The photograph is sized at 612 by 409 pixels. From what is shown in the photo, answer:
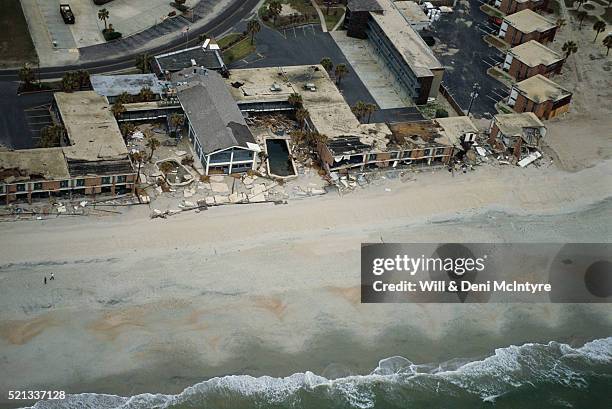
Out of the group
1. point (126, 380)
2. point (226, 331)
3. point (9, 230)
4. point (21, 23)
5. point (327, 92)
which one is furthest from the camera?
point (21, 23)

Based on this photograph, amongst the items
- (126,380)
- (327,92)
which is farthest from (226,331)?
(327,92)

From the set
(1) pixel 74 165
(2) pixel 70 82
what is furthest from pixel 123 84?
(1) pixel 74 165

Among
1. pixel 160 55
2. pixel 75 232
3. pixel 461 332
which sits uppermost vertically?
pixel 160 55

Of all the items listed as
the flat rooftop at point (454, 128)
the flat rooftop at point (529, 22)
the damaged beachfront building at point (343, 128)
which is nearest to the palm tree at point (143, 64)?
the damaged beachfront building at point (343, 128)

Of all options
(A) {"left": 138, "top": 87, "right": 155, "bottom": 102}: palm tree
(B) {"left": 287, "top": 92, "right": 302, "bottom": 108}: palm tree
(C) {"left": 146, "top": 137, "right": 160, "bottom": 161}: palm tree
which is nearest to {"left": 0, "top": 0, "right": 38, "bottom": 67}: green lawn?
→ (A) {"left": 138, "top": 87, "right": 155, "bottom": 102}: palm tree

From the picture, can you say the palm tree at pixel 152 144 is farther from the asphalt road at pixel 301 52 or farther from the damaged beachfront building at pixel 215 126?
the asphalt road at pixel 301 52

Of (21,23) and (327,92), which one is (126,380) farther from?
(21,23)

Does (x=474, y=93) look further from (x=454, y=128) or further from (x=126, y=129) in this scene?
(x=126, y=129)
